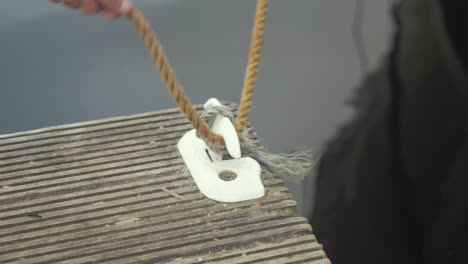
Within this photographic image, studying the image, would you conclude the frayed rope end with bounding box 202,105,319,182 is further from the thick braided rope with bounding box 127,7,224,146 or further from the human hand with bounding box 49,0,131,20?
the human hand with bounding box 49,0,131,20

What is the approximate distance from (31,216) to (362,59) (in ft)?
3.90

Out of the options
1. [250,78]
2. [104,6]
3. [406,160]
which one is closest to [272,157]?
[250,78]

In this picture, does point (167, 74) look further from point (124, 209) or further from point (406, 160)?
point (406, 160)

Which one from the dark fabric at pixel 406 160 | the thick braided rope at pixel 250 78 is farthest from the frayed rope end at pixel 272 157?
the dark fabric at pixel 406 160

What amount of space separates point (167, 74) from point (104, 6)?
0.11m

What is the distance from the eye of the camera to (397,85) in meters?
1.69

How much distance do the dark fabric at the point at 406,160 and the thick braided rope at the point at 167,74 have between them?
0.65 meters

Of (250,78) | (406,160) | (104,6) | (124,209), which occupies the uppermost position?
(104,6)

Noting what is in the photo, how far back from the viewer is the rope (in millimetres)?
626

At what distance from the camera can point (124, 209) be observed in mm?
693

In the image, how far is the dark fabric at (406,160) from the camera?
1290mm

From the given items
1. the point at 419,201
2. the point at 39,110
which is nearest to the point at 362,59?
the point at 419,201

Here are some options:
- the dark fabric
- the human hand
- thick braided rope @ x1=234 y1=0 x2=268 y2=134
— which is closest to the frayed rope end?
thick braided rope @ x1=234 y1=0 x2=268 y2=134

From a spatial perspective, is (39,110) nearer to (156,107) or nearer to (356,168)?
(156,107)
